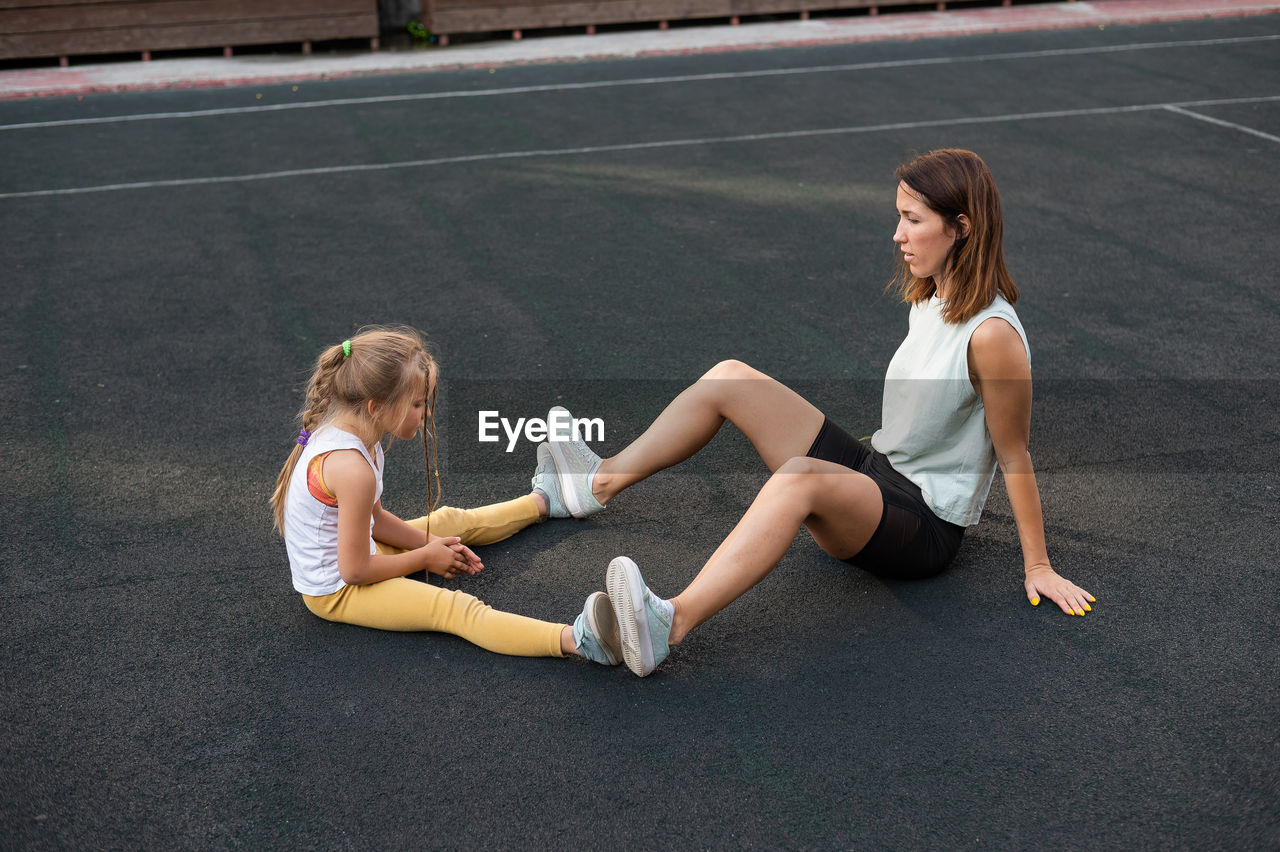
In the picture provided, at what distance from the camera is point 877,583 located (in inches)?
120

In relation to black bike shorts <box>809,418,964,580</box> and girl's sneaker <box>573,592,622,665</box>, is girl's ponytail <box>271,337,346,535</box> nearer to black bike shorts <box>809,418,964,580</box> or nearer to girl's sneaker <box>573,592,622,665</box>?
girl's sneaker <box>573,592,622,665</box>

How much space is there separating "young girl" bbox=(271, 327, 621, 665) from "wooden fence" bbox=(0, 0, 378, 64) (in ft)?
32.1

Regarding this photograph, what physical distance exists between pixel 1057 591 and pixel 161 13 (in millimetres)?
10922

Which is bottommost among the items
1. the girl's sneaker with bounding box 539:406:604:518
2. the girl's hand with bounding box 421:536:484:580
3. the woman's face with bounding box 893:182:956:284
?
the girl's hand with bounding box 421:536:484:580

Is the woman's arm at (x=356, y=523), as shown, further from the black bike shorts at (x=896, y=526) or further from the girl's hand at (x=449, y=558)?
the black bike shorts at (x=896, y=526)

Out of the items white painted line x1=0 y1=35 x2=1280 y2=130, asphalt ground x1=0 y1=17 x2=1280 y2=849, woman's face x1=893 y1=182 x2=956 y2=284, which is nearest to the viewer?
asphalt ground x1=0 y1=17 x2=1280 y2=849

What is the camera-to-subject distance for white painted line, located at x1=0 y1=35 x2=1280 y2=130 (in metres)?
8.78

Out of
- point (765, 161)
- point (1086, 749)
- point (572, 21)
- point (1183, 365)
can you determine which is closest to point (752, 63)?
point (572, 21)

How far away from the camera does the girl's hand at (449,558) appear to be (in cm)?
293

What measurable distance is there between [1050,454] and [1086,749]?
151cm

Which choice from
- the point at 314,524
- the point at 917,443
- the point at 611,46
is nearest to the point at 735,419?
the point at 917,443

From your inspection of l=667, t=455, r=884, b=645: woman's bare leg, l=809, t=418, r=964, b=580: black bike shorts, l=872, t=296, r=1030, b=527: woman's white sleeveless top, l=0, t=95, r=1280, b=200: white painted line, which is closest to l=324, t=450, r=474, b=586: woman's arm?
l=667, t=455, r=884, b=645: woman's bare leg

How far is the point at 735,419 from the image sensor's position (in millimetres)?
3041

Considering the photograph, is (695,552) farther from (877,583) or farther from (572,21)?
(572,21)
